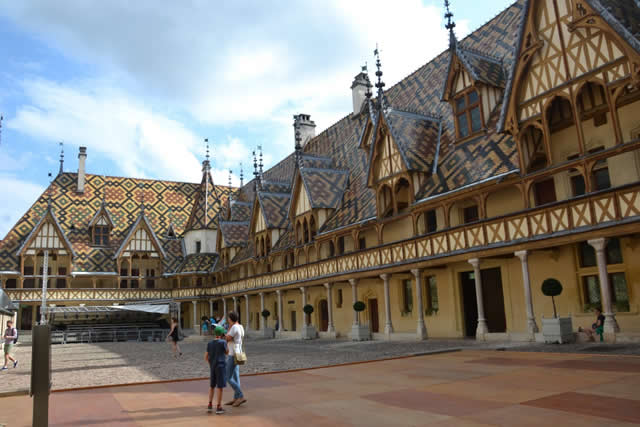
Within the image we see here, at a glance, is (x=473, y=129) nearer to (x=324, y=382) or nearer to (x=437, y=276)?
(x=437, y=276)

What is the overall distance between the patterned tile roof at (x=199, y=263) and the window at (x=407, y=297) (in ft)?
92.4

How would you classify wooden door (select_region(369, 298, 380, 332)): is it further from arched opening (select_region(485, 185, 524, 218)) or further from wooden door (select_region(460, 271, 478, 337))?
arched opening (select_region(485, 185, 524, 218))

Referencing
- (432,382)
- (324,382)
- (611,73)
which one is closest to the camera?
(432,382)

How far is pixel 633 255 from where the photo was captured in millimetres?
15188

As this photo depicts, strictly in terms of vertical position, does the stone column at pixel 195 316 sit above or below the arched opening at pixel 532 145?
below

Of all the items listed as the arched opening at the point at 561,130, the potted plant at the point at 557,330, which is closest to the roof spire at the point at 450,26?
the arched opening at the point at 561,130

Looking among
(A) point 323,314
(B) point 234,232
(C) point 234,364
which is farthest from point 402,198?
(B) point 234,232

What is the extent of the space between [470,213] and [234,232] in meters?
28.3

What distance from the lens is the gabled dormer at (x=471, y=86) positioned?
20922 mm

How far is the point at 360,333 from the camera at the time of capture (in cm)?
2420

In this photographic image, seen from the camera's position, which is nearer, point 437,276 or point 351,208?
point 437,276

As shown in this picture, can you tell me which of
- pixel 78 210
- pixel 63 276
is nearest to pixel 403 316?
pixel 63 276

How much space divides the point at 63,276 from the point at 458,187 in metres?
39.8

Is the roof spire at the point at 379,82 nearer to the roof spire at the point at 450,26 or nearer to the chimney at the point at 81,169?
the roof spire at the point at 450,26
